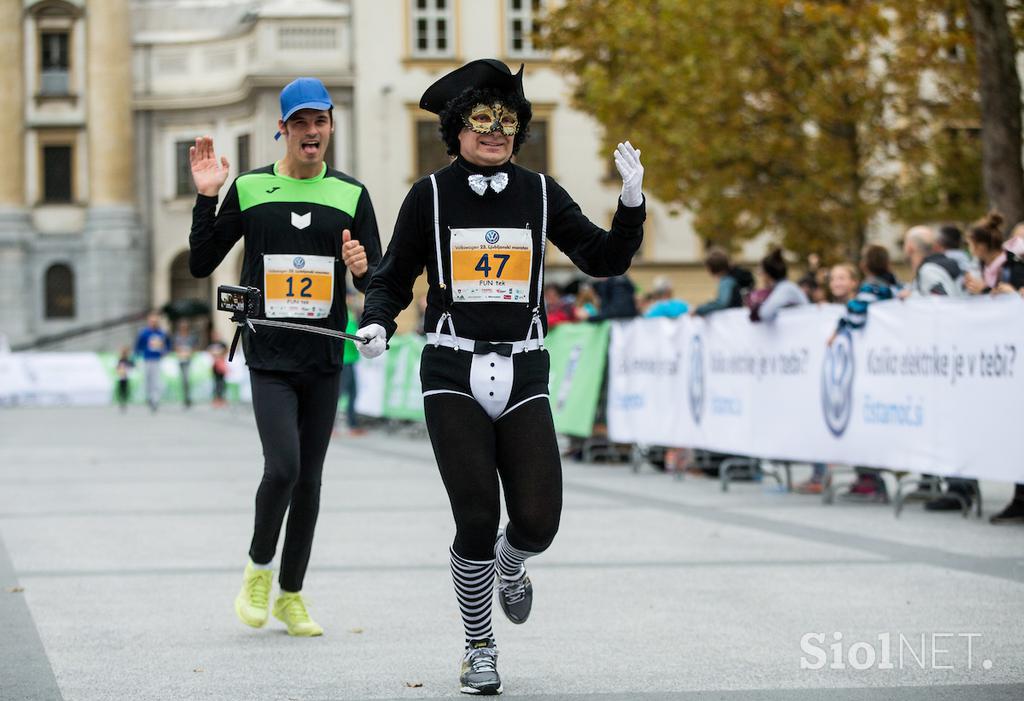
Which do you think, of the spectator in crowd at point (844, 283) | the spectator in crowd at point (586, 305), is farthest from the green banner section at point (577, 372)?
the spectator in crowd at point (844, 283)

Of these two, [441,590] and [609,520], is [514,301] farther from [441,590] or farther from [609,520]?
[609,520]

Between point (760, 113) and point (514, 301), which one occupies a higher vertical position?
point (760, 113)

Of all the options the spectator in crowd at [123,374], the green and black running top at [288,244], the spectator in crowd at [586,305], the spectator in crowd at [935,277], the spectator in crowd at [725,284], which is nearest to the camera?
the green and black running top at [288,244]

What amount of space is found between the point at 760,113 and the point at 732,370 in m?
15.6

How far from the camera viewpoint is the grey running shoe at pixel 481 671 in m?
6.23

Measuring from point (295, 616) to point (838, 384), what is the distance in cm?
725

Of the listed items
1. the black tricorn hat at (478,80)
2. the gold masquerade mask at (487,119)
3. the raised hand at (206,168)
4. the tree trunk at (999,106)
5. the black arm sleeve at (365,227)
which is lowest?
the black arm sleeve at (365,227)

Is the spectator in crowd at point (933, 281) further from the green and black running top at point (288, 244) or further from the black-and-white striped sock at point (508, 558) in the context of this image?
the black-and-white striped sock at point (508, 558)

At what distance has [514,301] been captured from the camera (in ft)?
21.0

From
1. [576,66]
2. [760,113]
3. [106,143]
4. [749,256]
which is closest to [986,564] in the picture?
[760,113]

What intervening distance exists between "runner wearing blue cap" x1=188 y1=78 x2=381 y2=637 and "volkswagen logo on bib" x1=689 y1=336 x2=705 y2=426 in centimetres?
925

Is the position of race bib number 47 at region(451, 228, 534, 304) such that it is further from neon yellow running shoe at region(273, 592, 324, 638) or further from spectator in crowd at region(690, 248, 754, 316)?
spectator in crowd at region(690, 248, 754, 316)

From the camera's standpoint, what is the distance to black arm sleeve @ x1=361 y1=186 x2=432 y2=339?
6.46 meters

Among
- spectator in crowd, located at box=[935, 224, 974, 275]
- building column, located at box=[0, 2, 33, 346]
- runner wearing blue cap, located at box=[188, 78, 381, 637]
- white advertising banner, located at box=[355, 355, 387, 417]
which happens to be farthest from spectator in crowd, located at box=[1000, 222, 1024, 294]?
building column, located at box=[0, 2, 33, 346]
